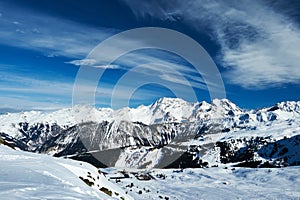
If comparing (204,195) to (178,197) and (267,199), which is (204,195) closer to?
(178,197)

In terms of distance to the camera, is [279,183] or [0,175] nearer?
[0,175]

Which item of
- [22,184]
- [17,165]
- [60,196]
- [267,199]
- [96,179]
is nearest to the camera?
[60,196]

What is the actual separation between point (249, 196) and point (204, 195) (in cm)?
657

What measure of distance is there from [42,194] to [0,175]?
4561 mm

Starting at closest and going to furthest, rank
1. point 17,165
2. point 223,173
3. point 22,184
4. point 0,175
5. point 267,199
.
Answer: point 22,184 < point 0,175 < point 17,165 < point 267,199 < point 223,173

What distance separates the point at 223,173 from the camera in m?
78.5

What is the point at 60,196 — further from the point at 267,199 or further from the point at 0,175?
the point at 267,199

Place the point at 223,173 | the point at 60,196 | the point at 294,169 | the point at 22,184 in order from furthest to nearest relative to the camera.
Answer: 1. the point at 223,173
2. the point at 294,169
3. the point at 22,184
4. the point at 60,196

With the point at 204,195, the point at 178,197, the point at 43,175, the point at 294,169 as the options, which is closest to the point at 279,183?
the point at 294,169

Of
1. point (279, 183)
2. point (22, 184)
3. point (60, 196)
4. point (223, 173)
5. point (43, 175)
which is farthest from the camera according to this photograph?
point (223, 173)

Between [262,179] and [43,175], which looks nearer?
[43,175]

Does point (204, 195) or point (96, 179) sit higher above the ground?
point (96, 179)

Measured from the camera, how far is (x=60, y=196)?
1209 centimetres

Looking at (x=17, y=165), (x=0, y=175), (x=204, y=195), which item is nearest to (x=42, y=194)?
(x=0, y=175)
